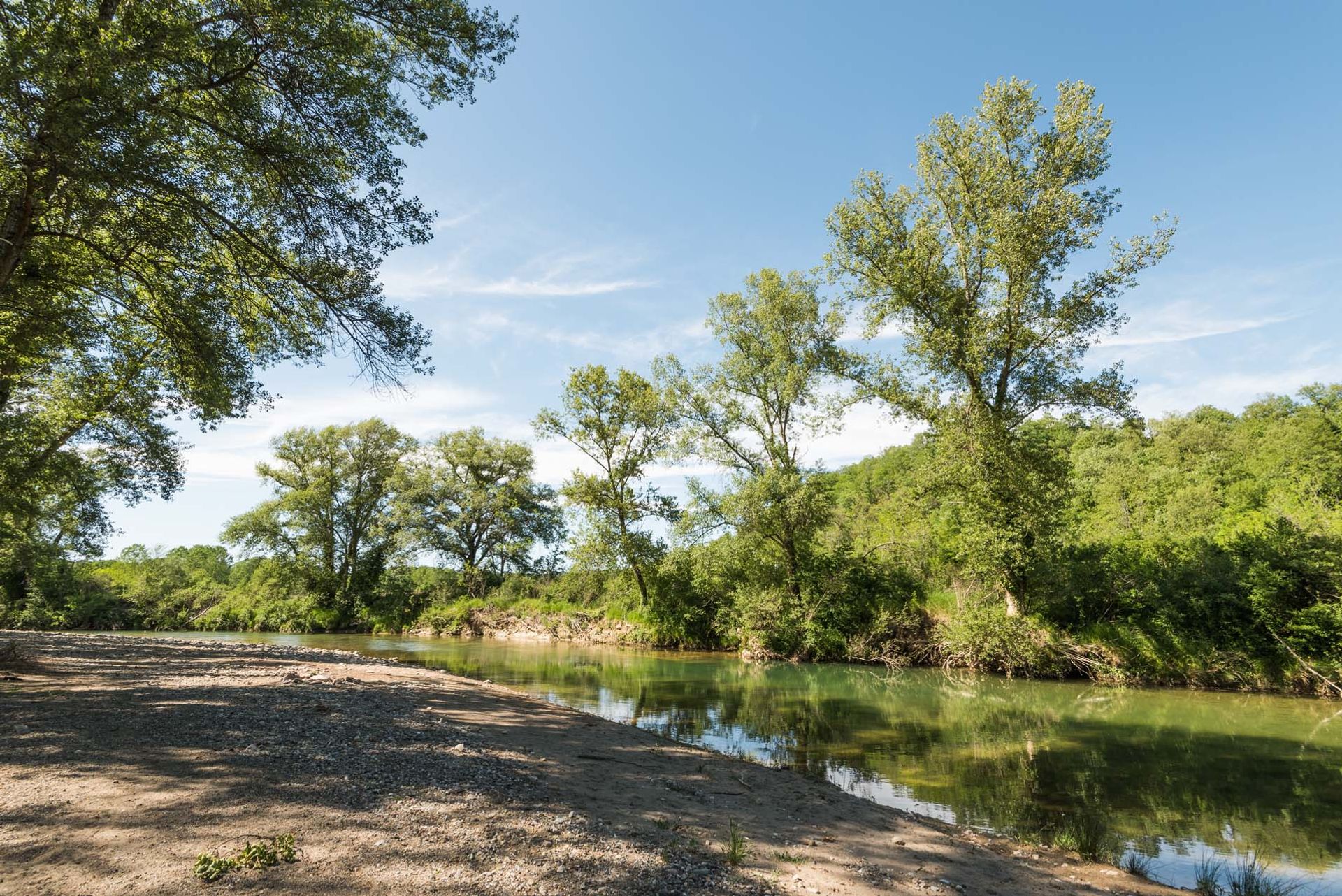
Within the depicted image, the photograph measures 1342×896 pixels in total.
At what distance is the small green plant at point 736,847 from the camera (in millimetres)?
4816

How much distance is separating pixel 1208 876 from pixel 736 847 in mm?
4667

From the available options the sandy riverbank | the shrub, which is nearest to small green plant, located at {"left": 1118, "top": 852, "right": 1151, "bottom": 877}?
the sandy riverbank

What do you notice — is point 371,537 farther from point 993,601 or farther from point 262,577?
point 993,601

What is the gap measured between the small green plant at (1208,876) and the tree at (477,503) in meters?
42.0

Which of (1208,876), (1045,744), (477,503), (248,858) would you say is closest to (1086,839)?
(1208,876)

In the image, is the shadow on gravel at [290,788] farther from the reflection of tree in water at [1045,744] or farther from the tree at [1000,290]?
the tree at [1000,290]

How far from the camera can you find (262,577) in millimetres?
46406

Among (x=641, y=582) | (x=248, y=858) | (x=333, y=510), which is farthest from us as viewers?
(x=333, y=510)

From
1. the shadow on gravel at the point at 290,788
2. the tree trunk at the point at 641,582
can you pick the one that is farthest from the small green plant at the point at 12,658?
the tree trunk at the point at 641,582

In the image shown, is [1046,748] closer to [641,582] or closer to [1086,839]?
[1086,839]

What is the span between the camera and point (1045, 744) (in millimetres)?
10750

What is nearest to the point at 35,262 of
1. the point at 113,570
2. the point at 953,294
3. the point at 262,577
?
the point at 953,294

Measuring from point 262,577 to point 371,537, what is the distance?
8861 mm

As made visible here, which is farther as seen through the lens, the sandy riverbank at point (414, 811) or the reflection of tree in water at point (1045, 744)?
the reflection of tree in water at point (1045, 744)
